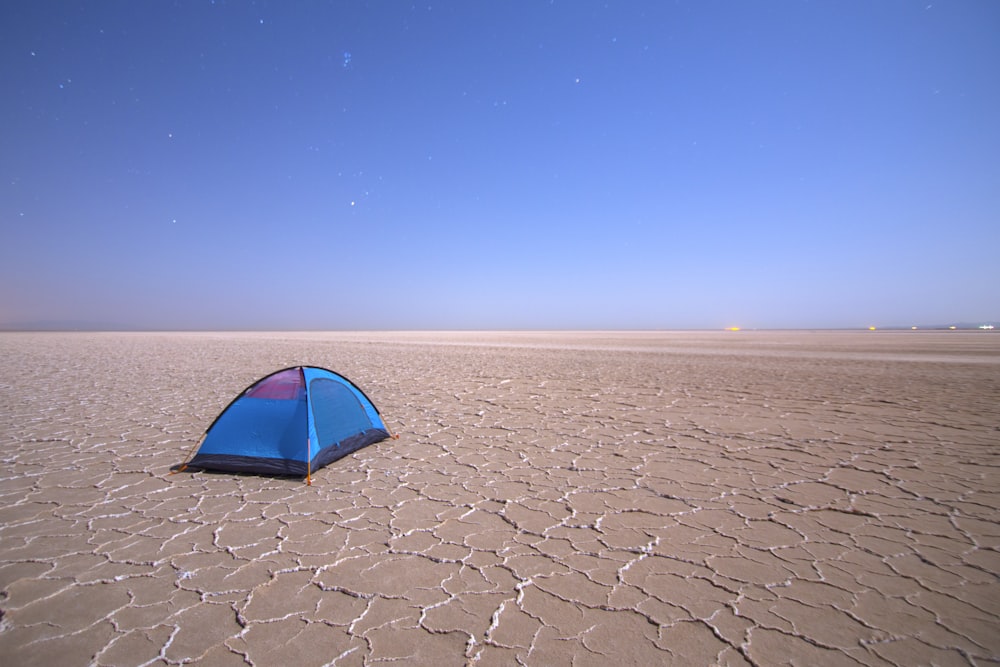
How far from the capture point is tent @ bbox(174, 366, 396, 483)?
3.83 meters

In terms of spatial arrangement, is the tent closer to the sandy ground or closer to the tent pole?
the tent pole

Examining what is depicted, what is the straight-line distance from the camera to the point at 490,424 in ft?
19.5

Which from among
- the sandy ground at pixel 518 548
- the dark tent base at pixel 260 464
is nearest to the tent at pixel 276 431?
the dark tent base at pixel 260 464

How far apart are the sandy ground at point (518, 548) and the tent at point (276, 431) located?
6.9 inches

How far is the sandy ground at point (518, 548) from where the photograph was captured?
6.16 ft

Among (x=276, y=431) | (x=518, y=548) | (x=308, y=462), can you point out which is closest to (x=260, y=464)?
(x=276, y=431)

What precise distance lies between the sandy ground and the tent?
0.18m

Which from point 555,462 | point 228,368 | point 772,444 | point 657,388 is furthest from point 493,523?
point 228,368

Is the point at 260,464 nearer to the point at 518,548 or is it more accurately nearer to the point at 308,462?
the point at 308,462

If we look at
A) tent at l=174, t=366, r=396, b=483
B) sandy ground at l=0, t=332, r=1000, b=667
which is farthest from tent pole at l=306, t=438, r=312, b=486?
sandy ground at l=0, t=332, r=1000, b=667

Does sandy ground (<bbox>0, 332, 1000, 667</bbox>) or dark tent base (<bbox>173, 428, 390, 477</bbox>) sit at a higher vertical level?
dark tent base (<bbox>173, 428, 390, 477</bbox>)

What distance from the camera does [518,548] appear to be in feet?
8.77

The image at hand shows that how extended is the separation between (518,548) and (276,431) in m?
2.49

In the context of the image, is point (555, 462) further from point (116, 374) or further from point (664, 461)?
point (116, 374)
